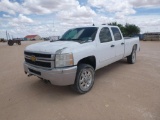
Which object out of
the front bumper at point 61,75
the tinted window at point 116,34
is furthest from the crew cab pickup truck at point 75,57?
the tinted window at point 116,34

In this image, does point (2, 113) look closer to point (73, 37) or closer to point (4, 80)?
point (4, 80)

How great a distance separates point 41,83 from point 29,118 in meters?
1.94

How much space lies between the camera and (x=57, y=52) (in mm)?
3350

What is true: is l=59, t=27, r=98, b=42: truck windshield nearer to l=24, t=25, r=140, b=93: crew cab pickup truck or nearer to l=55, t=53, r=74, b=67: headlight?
l=24, t=25, r=140, b=93: crew cab pickup truck

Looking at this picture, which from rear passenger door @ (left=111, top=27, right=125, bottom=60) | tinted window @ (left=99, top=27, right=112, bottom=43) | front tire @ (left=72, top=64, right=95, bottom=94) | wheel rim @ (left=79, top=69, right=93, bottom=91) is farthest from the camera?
rear passenger door @ (left=111, top=27, right=125, bottom=60)

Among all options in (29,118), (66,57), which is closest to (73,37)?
(66,57)

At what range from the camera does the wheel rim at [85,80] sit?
3.86m

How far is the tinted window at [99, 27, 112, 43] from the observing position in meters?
4.66

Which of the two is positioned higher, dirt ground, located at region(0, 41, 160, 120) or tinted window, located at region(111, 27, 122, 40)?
tinted window, located at region(111, 27, 122, 40)

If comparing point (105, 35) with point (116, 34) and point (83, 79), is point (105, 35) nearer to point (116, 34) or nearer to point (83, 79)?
point (116, 34)

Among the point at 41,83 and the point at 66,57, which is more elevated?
the point at 66,57

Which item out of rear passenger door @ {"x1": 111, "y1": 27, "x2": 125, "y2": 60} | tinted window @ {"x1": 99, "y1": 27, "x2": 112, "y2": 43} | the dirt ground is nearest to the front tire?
the dirt ground

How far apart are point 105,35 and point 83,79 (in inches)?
73.1

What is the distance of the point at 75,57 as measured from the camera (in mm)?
3506
